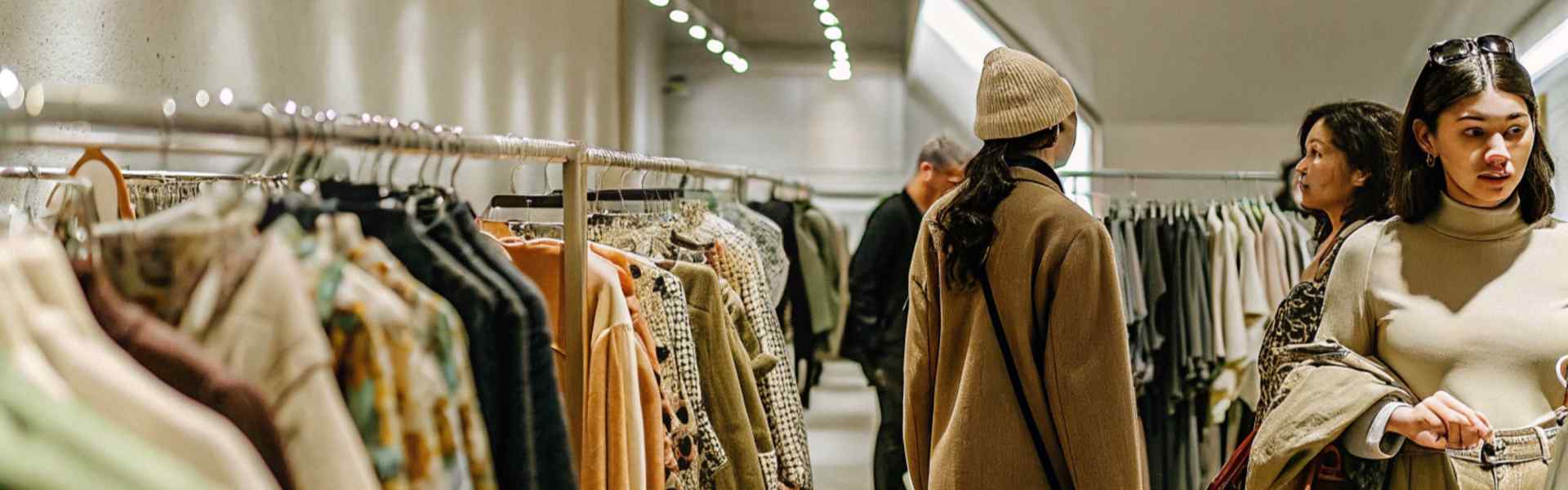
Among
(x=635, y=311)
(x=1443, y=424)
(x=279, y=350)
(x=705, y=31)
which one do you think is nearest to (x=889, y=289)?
(x=635, y=311)

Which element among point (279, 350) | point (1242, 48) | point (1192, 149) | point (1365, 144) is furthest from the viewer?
point (1192, 149)

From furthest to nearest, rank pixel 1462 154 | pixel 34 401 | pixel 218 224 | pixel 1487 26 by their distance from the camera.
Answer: pixel 1487 26
pixel 1462 154
pixel 218 224
pixel 34 401

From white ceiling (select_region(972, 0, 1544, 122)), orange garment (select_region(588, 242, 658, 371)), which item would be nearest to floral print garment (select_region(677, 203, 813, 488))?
Result: orange garment (select_region(588, 242, 658, 371))

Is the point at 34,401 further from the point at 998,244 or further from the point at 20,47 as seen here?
the point at 20,47

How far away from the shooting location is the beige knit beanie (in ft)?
7.79

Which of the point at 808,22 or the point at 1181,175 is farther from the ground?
the point at 808,22

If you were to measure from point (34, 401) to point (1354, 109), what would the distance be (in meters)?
2.84

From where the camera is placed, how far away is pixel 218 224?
116cm

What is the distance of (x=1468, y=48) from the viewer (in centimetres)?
205

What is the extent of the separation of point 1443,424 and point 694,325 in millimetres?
1380

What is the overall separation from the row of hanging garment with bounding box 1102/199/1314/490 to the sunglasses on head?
8.03 ft

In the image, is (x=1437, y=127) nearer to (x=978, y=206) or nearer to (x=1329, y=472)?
(x=1329, y=472)

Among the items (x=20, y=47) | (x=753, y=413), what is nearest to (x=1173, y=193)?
(x=753, y=413)

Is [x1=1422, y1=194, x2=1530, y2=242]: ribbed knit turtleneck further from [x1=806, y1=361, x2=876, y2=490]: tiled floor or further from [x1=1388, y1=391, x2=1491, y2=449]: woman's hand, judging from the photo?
[x1=806, y1=361, x2=876, y2=490]: tiled floor
